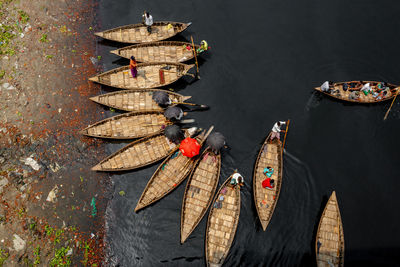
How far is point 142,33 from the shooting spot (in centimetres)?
2183

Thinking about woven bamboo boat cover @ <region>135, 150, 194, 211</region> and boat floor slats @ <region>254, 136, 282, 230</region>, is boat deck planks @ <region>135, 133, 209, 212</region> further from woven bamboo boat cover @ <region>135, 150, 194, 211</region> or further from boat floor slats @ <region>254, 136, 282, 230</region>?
boat floor slats @ <region>254, 136, 282, 230</region>

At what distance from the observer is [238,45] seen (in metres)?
23.0

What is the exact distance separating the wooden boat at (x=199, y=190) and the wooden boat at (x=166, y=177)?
72 centimetres

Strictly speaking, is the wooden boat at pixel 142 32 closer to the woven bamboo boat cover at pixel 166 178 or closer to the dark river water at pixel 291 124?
the dark river water at pixel 291 124

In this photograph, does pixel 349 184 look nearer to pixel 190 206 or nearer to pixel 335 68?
Answer: pixel 335 68

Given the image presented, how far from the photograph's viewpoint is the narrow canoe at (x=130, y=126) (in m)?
18.8

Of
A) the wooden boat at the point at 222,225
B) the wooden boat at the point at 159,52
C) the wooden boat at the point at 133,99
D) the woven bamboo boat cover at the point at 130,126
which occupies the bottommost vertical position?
the wooden boat at the point at 222,225

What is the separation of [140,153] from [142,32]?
10921 millimetres

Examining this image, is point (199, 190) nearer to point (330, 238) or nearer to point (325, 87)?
point (330, 238)

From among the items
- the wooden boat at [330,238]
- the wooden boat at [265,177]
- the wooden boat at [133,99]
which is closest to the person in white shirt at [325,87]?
the wooden boat at [265,177]

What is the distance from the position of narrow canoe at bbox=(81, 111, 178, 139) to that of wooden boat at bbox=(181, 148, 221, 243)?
160 inches

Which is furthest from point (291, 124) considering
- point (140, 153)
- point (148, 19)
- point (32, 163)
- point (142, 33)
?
point (32, 163)

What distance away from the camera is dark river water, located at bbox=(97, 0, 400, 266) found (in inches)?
682

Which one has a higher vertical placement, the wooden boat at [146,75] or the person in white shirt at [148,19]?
the person in white shirt at [148,19]
